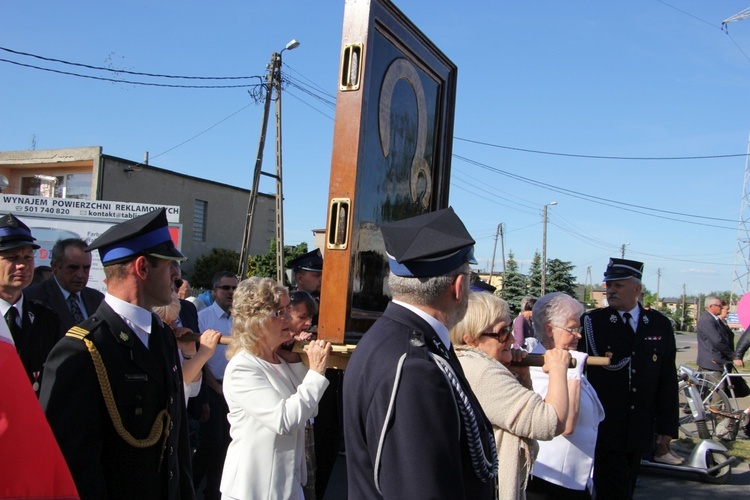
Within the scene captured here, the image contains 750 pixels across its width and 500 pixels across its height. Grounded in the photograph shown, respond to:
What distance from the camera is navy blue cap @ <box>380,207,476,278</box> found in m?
1.96

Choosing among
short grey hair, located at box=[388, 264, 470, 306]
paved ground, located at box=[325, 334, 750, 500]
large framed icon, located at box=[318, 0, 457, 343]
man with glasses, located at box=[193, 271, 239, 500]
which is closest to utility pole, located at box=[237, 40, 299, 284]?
paved ground, located at box=[325, 334, 750, 500]

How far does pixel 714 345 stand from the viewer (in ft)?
34.8

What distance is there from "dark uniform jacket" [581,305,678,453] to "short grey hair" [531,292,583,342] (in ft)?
3.76

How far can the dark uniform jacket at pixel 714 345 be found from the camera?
1057 cm

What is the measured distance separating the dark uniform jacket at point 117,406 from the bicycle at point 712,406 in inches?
318

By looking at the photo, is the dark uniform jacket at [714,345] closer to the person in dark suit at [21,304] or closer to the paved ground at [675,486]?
the paved ground at [675,486]

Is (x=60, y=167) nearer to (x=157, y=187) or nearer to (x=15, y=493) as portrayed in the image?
(x=157, y=187)

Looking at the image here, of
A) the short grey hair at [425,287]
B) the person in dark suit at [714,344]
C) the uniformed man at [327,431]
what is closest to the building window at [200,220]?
the person in dark suit at [714,344]

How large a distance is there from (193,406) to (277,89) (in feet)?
46.1

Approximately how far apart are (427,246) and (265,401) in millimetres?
1688

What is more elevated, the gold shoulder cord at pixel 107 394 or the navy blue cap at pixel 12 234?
the navy blue cap at pixel 12 234

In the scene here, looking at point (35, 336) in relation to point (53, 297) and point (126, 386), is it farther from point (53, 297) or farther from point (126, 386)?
point (126, 386)

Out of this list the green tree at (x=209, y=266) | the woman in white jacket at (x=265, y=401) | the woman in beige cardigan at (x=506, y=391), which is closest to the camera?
the woman in beige cardigan at (x=506, y=391)

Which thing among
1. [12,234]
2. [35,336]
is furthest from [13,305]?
[12,234]
